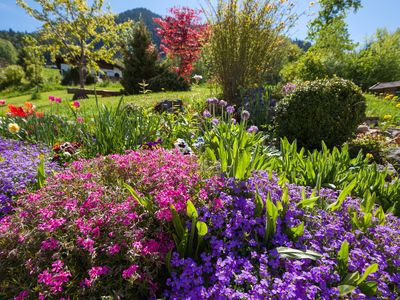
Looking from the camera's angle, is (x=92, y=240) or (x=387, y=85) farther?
(x=387, y=85)

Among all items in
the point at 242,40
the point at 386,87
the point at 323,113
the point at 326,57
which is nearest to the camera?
the point at 323,113

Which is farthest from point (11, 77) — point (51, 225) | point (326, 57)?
point (51, 225)

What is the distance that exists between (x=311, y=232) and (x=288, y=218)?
17cm

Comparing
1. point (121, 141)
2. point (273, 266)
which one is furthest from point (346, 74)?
point (273, 266)

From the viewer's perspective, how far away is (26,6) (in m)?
15.8

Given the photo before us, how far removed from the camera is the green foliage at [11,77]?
2820 centimetres

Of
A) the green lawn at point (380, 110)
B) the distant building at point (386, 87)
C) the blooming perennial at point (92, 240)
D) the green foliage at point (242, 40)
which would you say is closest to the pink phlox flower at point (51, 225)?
the blooming perennial at point (92, 240)

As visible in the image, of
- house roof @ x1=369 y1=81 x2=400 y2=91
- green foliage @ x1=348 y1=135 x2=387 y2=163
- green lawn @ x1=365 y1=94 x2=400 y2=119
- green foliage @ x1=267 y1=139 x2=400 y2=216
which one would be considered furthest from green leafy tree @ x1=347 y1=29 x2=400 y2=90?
green foliage @ x1=267 y1=139 x2=400 y2=216

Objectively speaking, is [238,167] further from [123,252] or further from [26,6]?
[26,6]

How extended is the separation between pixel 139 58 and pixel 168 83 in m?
4.05

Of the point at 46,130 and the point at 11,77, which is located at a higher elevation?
the point at 46,130

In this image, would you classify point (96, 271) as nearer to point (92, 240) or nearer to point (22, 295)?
point (92, 240)

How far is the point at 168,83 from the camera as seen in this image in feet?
48.4

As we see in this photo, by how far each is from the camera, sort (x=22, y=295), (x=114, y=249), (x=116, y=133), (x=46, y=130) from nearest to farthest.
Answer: (x=22, y=295) < (x=114, y=249) < (x=116, y=133) < (x=46, y=130)
